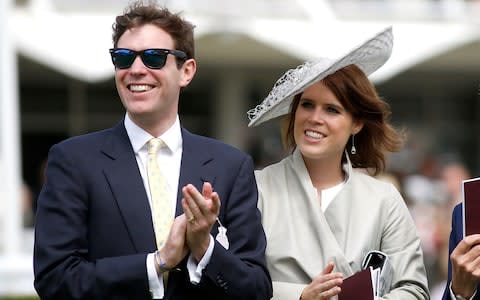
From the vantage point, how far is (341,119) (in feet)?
14.2

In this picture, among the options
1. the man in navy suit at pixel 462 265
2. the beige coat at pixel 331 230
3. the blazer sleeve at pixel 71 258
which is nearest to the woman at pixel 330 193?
the beige coat at pixel 331 230

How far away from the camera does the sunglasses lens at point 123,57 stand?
147 inches

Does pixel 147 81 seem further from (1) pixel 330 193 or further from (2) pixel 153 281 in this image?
(1) pixel 330 193

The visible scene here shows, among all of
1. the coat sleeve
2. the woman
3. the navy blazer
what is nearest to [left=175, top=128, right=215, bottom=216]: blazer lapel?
the navy blazer

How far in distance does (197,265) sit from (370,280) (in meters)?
0.70

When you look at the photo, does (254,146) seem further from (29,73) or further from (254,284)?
(254,284)

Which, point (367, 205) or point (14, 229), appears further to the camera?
point (14, 229)

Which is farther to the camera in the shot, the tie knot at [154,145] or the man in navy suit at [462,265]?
the man in navy suit at [462,265]

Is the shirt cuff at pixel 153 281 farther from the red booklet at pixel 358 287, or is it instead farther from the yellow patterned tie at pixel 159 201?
the red booklet at pixel 358 287

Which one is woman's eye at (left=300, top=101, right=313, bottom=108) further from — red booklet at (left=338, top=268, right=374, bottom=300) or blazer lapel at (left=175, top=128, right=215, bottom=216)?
red booklet at (left=338, top=268, right=374, bottom=300)

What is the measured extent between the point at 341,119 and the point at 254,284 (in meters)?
0.94

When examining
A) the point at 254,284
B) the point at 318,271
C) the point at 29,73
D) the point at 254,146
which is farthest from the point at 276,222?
the point at 29,73

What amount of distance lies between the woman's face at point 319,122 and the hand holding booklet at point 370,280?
46cm

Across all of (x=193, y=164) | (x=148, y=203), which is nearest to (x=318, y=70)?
(x=193, y=164)
